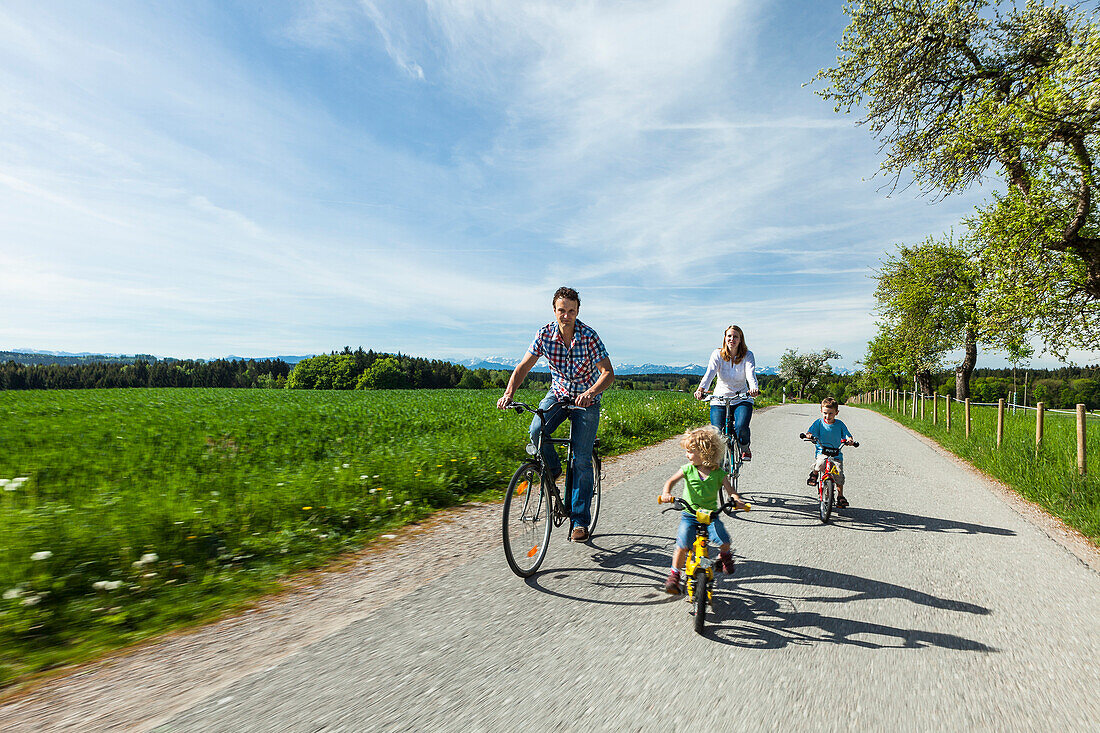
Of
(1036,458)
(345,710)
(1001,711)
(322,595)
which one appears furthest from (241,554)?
(1036,458)

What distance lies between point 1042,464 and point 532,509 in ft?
28.4

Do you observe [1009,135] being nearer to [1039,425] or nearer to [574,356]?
[1039,425]

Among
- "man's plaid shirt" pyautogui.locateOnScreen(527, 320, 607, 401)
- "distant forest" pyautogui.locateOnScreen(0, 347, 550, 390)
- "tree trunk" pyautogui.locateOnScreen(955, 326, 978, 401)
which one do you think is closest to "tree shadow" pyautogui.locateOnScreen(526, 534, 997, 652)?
"man's plaid shirt" pyautogui.locateOnScreen(527, 320, 607, 401)

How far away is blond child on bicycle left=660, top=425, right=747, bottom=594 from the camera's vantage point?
3645 millimetres

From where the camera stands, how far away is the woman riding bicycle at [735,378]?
21.9 ft

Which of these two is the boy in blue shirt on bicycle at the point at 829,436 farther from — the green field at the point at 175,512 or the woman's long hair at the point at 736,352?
the green field at the point at 175,512

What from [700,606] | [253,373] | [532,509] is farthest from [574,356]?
[253,373]

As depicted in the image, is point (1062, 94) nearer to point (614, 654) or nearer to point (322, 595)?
point (614, 654)

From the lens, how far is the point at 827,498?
228 inches

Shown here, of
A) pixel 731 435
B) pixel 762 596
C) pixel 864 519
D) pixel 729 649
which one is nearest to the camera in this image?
pixel 729 649

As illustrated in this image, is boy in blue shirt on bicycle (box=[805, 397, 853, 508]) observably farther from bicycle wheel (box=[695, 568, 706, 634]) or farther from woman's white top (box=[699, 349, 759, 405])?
bicycle wheel (box=[695, 568, 706, 634])

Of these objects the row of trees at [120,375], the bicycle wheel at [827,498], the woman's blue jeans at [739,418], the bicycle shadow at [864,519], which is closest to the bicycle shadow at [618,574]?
the bicycle shadow at [864,519]

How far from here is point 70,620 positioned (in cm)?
321

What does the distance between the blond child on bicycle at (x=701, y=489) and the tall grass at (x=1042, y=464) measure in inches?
185
